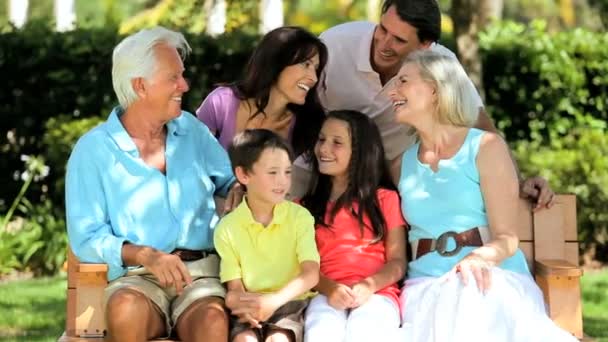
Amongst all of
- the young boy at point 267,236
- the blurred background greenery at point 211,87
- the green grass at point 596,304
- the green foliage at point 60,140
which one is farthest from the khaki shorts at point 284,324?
the green foliage at point 60,140

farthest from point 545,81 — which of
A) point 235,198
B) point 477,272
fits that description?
point 477,272

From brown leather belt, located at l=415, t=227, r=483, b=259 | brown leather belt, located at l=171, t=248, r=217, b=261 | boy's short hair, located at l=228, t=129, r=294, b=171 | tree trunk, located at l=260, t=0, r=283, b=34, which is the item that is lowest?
brown leather belt, located at l=171, t=248, r=217, b=261

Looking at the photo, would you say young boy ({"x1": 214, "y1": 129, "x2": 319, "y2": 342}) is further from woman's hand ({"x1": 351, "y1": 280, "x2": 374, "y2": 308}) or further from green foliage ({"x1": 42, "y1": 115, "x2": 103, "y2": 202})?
green foliage ({"x1": 42, "y1": 115, "x2": 103, "y2": 202})

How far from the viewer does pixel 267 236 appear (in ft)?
16.8

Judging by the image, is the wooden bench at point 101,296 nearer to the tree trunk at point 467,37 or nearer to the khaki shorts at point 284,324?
the khaki shorts at point 284,324

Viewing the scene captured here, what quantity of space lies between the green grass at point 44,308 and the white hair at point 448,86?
2.53 meters

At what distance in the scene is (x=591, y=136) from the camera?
1023 centimetres

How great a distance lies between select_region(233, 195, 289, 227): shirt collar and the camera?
5.12 m

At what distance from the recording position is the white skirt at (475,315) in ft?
16.1

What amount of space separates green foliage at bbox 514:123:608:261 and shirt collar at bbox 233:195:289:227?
16.1ft

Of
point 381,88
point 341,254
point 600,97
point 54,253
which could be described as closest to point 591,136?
point 600,97

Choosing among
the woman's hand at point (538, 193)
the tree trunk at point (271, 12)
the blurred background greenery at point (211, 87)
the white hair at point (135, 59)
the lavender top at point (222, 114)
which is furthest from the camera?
the tree trunk at point (271, 12)

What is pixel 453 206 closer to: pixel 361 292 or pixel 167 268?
pixel 361 292

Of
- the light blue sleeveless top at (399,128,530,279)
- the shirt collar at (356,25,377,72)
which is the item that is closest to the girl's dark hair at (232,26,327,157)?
the shirt collar at (356,25,377,72)
